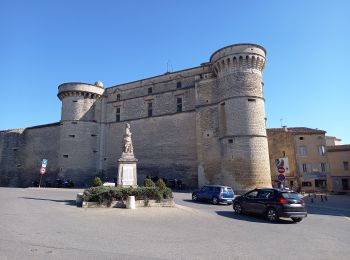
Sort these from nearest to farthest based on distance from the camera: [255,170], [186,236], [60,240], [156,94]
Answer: [60,240] < [186,236] < [255,170] < [156,94]

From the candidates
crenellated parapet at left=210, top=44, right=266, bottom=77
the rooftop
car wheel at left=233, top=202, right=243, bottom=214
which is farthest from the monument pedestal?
the rooftop

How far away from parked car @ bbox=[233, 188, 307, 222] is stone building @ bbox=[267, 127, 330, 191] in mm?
21959

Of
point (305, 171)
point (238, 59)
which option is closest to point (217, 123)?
point (238, 59)

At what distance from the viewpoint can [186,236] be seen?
7.35 metres

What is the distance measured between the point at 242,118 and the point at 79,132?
2046 cm

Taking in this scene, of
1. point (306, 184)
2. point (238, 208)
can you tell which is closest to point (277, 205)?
point (238, 208)

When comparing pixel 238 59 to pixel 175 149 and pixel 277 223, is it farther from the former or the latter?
pixel 277 223

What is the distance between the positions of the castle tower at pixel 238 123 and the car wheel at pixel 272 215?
43.9ft

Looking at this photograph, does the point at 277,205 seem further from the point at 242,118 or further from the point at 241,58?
the point at 241,58

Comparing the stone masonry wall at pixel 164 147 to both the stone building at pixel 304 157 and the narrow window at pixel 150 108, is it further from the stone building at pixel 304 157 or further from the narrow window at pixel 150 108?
the stone building at pixel 304 157

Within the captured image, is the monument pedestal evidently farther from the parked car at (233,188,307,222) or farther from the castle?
the castle

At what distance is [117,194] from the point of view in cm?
1291

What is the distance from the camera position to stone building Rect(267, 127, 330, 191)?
103 feet

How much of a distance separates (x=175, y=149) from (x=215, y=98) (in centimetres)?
717
